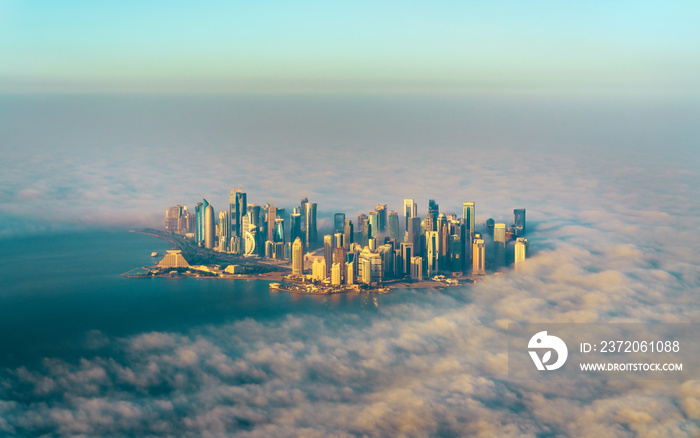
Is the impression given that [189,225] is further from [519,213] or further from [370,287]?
[519,213]

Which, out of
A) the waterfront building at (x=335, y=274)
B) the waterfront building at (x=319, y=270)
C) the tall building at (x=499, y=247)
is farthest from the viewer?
the tall building at (x=499, y=247)

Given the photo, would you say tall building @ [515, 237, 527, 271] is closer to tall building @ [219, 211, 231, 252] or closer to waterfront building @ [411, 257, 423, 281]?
waterfront building @ [411, 257, 423, 281]

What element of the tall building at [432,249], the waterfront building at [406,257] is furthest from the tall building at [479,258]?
the waterfront building at [406,257]

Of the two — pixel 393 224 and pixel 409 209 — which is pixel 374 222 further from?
pixel 409 209

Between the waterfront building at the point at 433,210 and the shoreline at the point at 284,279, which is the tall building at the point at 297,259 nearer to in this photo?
the shoreline at the point at 284,279

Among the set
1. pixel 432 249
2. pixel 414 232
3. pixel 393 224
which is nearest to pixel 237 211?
pixel 393 224

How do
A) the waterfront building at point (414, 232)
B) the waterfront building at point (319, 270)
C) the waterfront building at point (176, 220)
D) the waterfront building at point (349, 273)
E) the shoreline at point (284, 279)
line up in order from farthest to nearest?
the waterfront building at point (176, 220), the waterfront building at point (414, 232), the waterfront building at point (319, 270), the waterfront building at point (349, 273), the shoreline at point (284, 279)
